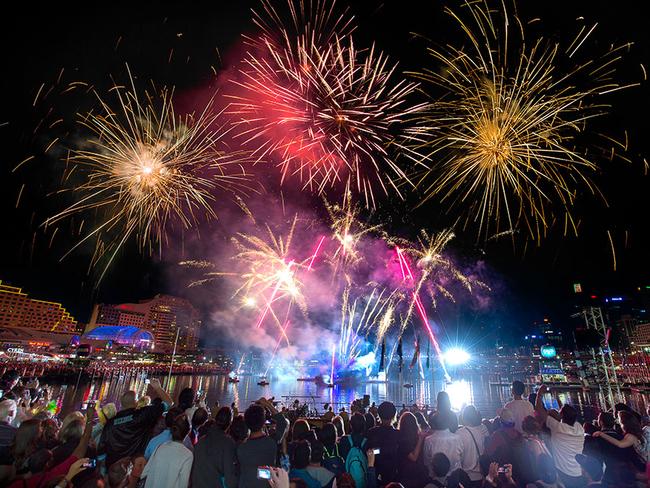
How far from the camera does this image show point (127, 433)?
4.90m

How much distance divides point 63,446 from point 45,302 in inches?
7380

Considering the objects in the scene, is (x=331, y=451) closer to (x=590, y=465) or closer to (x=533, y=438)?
(x=533, y=438)

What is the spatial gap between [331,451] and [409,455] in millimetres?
1182

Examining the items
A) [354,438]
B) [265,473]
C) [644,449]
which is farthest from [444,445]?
[644,449]

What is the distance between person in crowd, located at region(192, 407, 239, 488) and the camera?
166 inches

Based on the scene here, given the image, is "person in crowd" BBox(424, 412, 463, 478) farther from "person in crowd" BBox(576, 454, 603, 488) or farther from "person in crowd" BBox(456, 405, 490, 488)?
"person in crowd" BBox(576, 454, 603, 488)

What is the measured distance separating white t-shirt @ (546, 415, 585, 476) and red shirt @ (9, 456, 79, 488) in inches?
270

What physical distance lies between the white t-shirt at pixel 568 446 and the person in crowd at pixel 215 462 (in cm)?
499

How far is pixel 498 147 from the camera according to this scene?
1543 centimetres

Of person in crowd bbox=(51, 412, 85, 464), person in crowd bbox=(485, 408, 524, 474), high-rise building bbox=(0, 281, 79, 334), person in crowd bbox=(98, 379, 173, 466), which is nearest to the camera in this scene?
person in crowd bbox=(51, 412, 85, 464)

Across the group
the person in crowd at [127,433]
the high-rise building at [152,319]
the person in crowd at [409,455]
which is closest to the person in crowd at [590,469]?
the person in crowd at [409,455]

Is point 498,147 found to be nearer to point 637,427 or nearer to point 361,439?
point 637,427

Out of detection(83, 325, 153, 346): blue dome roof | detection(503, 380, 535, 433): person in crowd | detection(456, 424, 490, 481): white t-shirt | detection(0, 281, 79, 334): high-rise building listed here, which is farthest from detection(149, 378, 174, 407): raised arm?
detection(0, 281, 79, 334): high-rise building

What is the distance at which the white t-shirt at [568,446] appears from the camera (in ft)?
17.6
